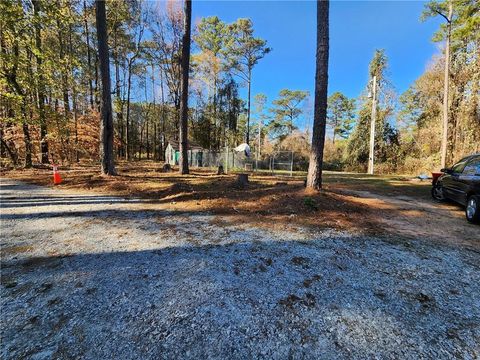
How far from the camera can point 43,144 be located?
587 inches

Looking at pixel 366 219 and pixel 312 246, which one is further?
pixel 366 219

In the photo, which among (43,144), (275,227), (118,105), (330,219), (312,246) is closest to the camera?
(312,246)

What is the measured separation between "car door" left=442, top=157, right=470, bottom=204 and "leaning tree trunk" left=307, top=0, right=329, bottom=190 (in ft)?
10.7

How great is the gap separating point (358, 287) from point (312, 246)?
3.53ft

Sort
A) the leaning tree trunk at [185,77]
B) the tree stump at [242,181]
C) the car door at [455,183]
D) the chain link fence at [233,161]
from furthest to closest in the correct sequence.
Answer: the chain link fence at [233,161] → the leaning tree trunk at [185,77] → the tree stump at [242,181] → the car door at [455,183]

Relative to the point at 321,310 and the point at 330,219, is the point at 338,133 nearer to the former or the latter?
the point at 330,219

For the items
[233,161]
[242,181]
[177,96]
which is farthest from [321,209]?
[177,96]

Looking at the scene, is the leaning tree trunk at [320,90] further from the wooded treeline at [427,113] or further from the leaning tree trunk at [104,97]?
the wooded treeline at [427,113]

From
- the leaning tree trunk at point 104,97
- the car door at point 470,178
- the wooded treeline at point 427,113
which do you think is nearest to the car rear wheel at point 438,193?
the car door at point 470,178

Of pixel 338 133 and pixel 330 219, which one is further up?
pixel 338 133

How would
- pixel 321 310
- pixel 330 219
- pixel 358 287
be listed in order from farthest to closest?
pixel 330 219 < pixel 358 287 < pixel 321 310

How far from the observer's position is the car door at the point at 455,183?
235 inches

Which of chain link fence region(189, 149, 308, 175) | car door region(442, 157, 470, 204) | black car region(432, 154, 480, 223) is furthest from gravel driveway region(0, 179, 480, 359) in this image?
chain link fence region(189, 149, 308, 175)

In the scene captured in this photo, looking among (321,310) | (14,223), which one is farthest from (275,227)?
(14,223)
